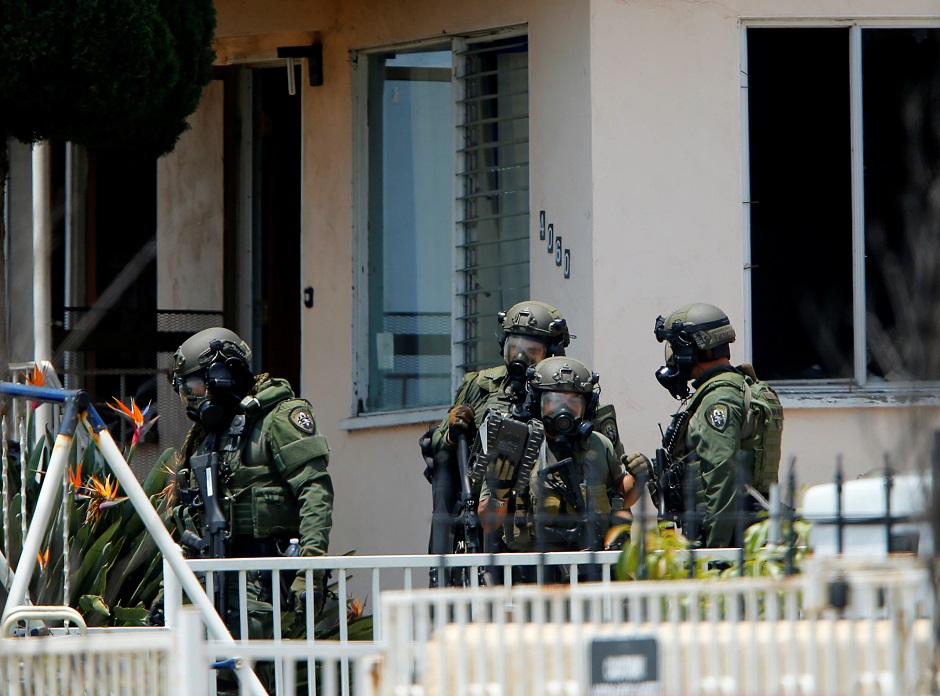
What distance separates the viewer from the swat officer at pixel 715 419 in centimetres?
717

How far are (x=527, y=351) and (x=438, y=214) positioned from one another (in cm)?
202

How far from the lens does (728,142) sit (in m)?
8.47

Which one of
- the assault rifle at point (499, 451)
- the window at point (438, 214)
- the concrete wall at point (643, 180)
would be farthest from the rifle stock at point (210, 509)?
the window at point (438, 214)

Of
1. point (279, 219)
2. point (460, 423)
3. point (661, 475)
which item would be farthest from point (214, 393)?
point (279, 219)

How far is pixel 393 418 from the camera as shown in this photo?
9.45 metres

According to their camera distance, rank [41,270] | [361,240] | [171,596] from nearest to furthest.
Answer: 1. [171,596]
2. [41,270]
3. [361,240]

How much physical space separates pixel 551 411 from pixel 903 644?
336 centimetres

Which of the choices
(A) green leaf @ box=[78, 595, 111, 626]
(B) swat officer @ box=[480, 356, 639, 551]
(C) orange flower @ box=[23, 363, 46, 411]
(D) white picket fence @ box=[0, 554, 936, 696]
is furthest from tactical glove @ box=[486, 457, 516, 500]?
(D) white picket fence @ box=[0, 554, 936, 696]

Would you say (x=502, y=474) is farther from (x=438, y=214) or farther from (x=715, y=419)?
(x=438, y=214)

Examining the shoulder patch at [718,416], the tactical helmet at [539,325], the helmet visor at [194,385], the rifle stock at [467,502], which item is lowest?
the rifle stock at [467,502]

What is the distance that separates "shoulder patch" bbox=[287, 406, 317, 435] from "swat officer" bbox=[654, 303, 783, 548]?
1.58 metres

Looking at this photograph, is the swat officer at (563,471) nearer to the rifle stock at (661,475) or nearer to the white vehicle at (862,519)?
the rifle stock at (661,475)

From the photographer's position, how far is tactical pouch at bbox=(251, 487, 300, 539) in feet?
23.4

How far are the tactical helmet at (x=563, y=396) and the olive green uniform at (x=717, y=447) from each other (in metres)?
0.47
